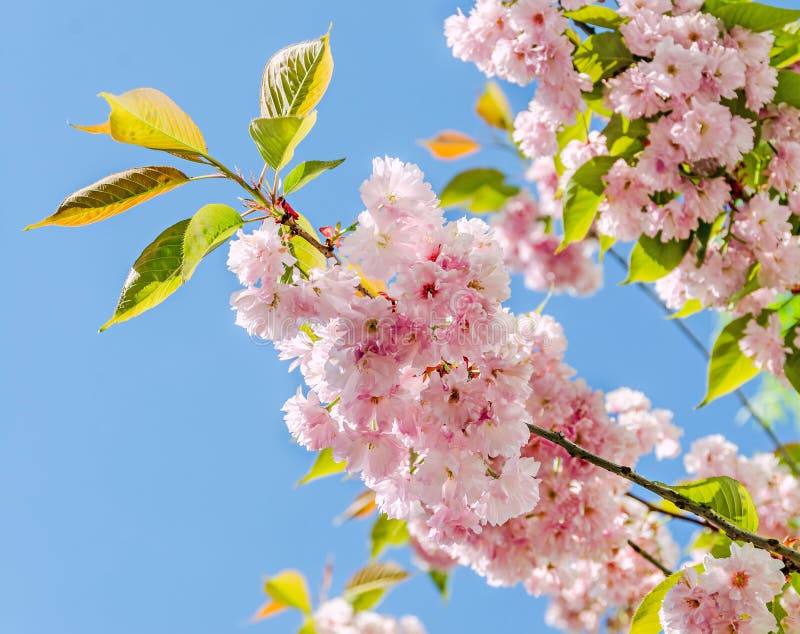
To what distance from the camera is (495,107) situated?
123 inches

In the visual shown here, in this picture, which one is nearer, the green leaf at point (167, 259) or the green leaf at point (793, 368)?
the green leaf at point (167, 259)

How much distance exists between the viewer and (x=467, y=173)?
9.23ft

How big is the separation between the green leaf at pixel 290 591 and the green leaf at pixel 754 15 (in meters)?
2.53

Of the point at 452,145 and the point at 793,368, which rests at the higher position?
the point at 452,145

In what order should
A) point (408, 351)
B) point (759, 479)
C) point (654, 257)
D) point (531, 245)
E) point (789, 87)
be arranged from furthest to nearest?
point (531, 245) < point (759, 479) < point (654, 257) < point (789, 87) < point (408, 351)

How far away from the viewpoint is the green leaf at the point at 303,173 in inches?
40.1

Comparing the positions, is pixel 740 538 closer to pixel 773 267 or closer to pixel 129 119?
pixel 773 267

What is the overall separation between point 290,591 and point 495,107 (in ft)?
7.52

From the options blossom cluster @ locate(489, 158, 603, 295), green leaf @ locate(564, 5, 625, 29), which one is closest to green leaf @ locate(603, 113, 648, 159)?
green leaf @ locate(564, 5, 625, 29)

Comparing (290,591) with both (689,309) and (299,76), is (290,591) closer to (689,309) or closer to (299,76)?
(689,309)

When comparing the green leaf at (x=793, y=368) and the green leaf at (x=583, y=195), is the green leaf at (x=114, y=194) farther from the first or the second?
the green leaf at (x=793, y=368)

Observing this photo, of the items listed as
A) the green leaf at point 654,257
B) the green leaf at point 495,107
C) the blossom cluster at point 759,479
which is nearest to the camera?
the green leaf at point 654,257

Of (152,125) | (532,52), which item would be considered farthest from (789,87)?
(152,125)

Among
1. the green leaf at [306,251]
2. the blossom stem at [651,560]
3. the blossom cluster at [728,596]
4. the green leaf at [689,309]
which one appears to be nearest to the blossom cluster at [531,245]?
the green leaf at [689,309]
